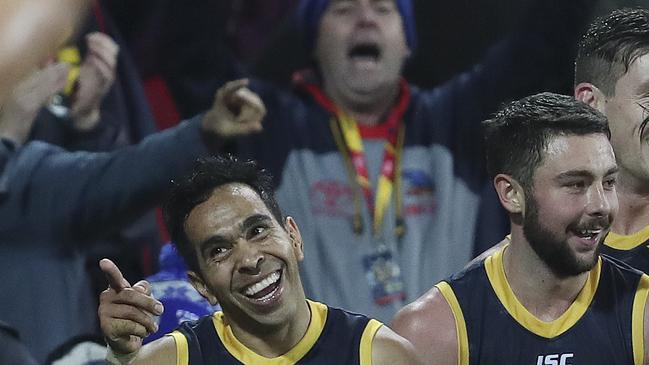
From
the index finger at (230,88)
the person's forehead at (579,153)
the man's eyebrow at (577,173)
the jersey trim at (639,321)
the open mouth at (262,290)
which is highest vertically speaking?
the index finger at (230,88)

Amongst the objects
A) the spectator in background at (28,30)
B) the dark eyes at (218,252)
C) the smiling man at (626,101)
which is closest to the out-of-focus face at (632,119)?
the smiling man at (626,101)

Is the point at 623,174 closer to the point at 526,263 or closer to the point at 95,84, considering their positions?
the point at 526,263

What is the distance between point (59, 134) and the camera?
3139 mm

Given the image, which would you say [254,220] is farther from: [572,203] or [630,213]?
[630,213]

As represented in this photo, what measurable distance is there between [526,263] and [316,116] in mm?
1252

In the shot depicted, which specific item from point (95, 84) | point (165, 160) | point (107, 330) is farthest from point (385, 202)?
point (107, 330)

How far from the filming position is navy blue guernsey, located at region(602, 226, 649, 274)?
2.31 meters

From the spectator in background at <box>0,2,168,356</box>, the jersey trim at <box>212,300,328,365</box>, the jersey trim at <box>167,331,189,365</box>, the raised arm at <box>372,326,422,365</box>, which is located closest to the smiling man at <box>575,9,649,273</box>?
the raised arm at <box>372,326,422,365</box>

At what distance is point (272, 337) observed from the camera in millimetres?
1960

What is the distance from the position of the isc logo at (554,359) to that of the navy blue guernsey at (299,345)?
0.99 ft

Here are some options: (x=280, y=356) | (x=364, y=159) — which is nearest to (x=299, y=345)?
(x=280, y=356)

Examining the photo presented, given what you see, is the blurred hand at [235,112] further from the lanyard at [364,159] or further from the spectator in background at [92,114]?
the lanyard at [364,159]

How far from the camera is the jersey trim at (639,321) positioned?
202cm

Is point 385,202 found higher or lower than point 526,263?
lower
